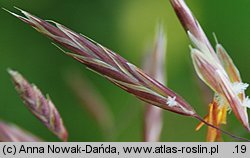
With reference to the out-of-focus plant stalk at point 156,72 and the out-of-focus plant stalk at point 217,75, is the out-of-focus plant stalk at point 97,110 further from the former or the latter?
the out-of-focus plant stalk at point 217,75

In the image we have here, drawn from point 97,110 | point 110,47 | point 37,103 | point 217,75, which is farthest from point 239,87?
point 110,47

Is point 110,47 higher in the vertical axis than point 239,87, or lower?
higher

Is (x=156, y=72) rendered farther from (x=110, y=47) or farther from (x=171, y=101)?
(x=110, y=47)

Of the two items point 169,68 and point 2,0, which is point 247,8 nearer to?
point 169,68

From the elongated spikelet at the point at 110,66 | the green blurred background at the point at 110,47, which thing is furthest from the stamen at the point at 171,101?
the green blurred background at the point at 110,47

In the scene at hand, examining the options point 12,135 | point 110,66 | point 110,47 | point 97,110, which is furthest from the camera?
point 110,47

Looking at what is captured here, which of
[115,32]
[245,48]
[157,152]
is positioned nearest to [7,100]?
[115,32]

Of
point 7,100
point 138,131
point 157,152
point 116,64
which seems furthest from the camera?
point 7,100
